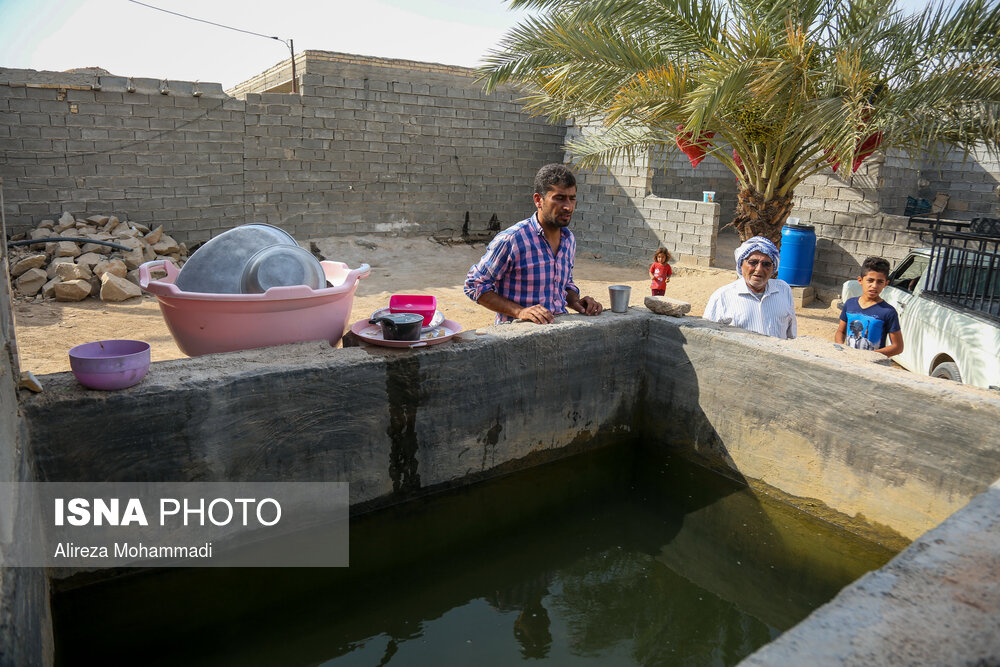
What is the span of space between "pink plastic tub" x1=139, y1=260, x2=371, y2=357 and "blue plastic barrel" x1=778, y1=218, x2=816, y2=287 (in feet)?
25.3

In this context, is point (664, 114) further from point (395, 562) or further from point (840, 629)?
point (840, 629)

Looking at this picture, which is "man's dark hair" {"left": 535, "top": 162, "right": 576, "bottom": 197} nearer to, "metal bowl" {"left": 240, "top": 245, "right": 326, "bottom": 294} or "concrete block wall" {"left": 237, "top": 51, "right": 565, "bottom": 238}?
"metal bowl" {"left": 240, "top": 245, "right": 326, "bottom": 294}

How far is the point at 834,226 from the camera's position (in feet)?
32.0

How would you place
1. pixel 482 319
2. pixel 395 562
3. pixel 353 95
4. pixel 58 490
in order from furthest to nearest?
pixel 353 95
pixel 482 319
pixel 395 562
pixel 58 490

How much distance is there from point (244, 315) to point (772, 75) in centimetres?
555

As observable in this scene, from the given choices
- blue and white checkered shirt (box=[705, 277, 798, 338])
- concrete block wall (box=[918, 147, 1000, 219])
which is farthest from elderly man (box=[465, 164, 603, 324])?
concrete block wall (box=[918, 147, 1000, 219])

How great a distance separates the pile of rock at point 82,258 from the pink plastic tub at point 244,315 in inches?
220

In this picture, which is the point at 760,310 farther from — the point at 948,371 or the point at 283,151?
the point at 283,151

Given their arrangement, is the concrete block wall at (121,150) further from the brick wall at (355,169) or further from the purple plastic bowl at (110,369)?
the purple plastic bowl at (110,369)

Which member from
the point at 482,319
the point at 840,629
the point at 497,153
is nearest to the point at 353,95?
the point at 497,153

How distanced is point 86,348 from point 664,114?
21.1 ft

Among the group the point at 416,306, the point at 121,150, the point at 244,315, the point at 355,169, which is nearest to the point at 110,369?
the point at 244,315

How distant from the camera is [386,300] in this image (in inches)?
354

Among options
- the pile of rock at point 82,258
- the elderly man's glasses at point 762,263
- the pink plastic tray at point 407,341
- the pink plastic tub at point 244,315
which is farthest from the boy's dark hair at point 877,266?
the pile of rock at point 82,258
